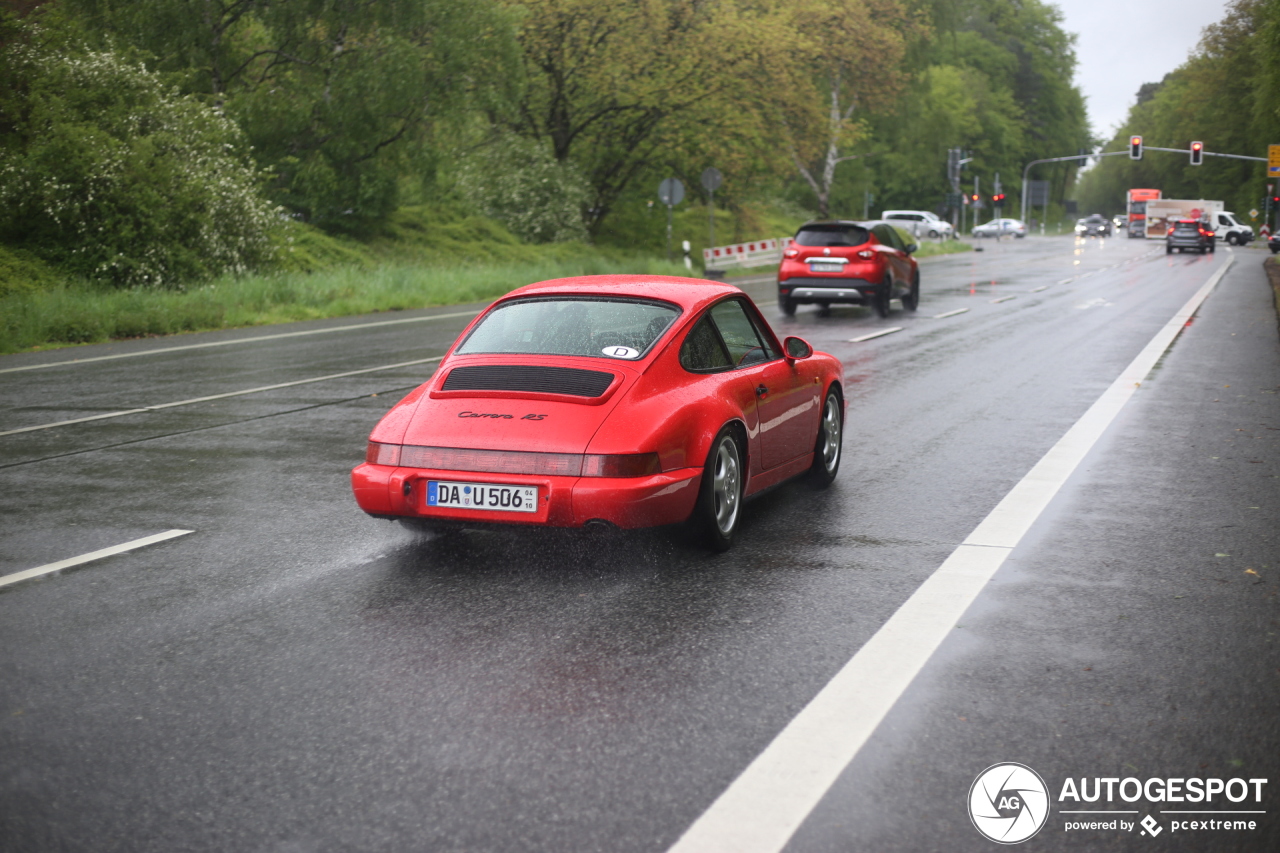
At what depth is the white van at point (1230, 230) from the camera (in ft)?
266

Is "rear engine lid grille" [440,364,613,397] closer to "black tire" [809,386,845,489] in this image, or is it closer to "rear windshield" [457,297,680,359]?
"rear windshield" [457,297,680,359]

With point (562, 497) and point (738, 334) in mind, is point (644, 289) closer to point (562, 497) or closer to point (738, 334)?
point (738, 334)

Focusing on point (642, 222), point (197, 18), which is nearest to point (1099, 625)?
point (197, 18)

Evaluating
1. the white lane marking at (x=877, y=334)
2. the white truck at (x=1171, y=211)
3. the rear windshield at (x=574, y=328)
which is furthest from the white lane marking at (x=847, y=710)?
the white truck at (x=1171, y=211)

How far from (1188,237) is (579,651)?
63.8 m

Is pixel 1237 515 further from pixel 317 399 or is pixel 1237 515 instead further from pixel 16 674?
pixel 317 399

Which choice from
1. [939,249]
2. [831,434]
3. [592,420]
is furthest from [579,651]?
[939,249]

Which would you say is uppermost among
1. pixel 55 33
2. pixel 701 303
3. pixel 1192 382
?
pixel 55 33

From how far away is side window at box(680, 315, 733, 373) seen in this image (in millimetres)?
6547

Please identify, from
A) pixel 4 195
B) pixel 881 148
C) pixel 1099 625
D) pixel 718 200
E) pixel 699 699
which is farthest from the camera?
pixel 881 148

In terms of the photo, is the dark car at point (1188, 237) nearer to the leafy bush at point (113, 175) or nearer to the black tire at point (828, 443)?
the leafy bush at point (113, 175)

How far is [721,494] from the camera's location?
6473 millimetres

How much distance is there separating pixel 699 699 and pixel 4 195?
2177 cm

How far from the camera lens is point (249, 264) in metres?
26.8
